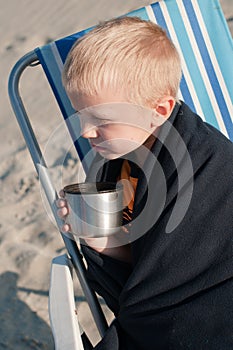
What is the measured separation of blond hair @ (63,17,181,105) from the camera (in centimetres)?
157

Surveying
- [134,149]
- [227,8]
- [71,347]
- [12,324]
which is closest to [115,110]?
[134,149]

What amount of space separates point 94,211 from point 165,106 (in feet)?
0.98

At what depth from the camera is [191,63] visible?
2.18 metres

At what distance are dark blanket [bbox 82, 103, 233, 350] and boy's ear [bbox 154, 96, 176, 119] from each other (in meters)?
0.06

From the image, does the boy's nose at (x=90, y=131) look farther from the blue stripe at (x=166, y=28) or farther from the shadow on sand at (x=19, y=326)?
the shadow on sand at (x=19, y=326)

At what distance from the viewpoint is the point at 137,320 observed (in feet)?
5.46

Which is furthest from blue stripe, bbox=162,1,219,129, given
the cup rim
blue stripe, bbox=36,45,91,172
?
the cup rim

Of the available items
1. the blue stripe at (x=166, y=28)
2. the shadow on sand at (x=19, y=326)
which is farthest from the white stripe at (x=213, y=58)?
the shadow on sand at (x=19, y=326)

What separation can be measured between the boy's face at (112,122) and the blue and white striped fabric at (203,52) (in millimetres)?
496

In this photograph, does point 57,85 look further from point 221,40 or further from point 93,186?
point 221,40

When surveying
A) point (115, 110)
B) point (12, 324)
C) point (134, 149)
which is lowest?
point (12, 324)

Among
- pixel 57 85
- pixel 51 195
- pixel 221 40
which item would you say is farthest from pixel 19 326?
pixel 221 40

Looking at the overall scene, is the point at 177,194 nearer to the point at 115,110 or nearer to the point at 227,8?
the point at 115,110

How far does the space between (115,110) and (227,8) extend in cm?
257
